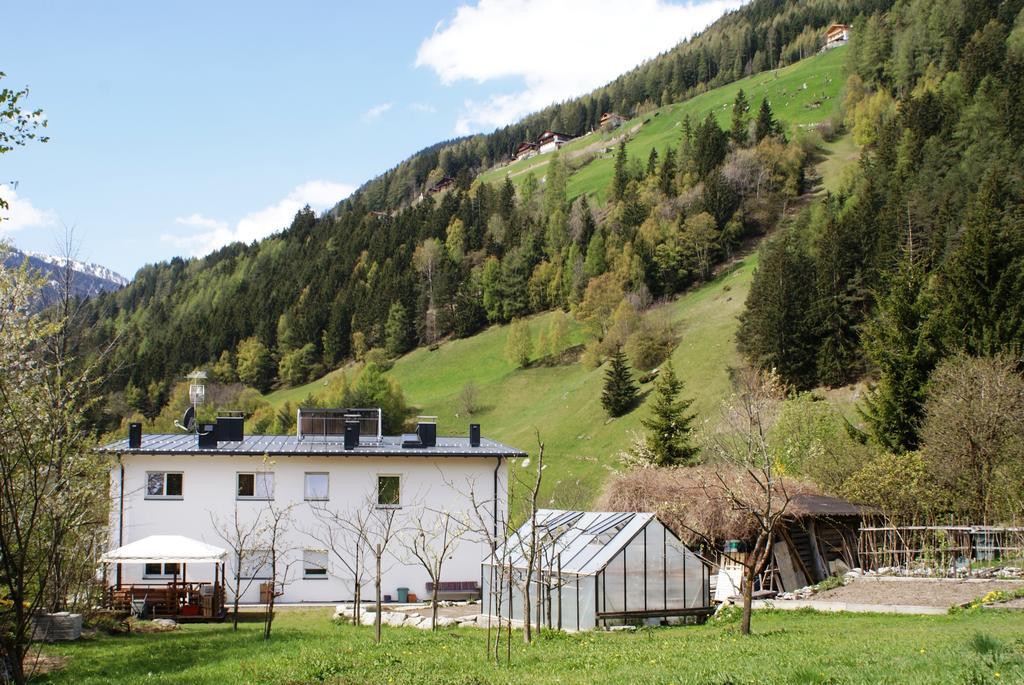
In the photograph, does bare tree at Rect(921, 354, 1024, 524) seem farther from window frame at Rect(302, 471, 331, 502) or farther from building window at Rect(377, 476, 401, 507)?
window frame at Rect(302, 471, 331, 502)

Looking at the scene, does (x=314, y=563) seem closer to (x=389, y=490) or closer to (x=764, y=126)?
(x=389, y=490)

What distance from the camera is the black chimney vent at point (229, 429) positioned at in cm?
3406

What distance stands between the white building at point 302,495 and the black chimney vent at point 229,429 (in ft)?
2.91

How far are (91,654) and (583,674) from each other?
10.9 meters

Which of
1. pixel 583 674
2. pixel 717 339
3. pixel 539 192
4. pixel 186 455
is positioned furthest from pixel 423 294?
pixel 583 674

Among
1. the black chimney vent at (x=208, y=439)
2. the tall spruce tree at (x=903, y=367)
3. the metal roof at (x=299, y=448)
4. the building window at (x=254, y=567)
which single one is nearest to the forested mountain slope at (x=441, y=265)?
the tall spruce tree at (x=903, y=367)

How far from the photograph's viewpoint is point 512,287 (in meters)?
116

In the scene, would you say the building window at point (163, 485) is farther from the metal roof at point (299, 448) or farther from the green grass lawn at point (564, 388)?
the green grass lawn at point (564, 388)

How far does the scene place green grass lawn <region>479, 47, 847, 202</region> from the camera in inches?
5723

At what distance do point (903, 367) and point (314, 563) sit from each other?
2752 cm

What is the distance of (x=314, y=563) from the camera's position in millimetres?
32062

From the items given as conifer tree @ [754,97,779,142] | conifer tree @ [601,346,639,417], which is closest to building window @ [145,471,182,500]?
conifer tree @ [601,346,639,417]

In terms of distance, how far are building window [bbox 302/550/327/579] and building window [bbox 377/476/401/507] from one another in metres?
2.78

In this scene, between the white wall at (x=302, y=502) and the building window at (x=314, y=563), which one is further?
the building window at (x=314, y=563)
